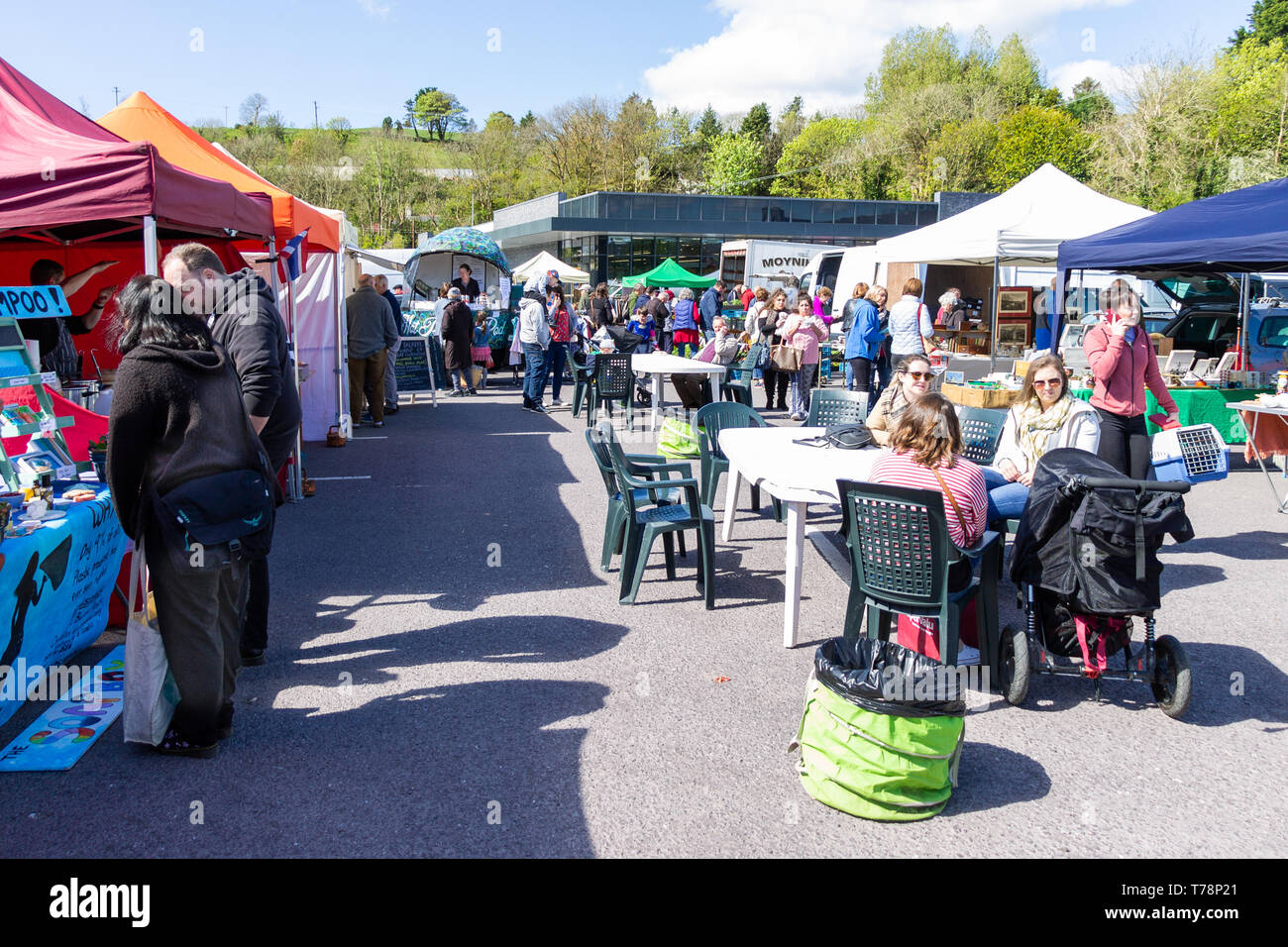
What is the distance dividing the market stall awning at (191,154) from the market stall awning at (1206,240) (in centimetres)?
792

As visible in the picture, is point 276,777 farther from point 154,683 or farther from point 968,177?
point 968,177

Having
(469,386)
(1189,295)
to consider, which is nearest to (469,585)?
(469,386)

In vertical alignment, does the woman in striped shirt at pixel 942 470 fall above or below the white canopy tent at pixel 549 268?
below

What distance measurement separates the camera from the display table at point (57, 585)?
3.61m

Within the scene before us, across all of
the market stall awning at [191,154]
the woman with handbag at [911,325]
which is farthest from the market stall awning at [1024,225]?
the market stall awning at [191,154]

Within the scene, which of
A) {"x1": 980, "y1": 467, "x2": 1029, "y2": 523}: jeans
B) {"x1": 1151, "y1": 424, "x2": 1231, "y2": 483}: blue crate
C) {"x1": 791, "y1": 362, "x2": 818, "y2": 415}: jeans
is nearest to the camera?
{"x1": 980, "y1": 467, "x2": 1029, "y2": 523}: jeans

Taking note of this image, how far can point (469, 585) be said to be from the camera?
19.1 feet

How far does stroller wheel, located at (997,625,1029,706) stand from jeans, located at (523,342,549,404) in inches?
419

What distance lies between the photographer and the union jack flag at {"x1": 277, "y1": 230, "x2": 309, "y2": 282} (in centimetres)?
873

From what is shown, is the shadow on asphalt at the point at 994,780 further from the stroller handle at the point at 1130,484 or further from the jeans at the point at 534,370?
the jeans at the point at 534,370

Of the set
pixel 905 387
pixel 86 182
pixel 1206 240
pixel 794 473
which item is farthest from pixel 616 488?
pixel 1206 240

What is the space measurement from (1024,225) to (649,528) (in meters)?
9.67

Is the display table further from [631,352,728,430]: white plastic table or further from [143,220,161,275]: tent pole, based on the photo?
[631,352,728,430]: white plastic table

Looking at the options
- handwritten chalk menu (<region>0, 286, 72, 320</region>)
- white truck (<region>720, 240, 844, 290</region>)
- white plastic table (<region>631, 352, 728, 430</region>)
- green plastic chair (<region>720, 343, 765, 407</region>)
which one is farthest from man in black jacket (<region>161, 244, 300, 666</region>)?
white truck (<region>720, 240, 844, 290</region>)
